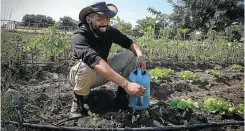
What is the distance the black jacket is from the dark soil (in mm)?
571

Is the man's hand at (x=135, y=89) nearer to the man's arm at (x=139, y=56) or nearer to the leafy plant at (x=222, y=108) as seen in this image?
the man's arm at (x=139, y=56)

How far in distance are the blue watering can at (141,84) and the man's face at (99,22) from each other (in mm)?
549

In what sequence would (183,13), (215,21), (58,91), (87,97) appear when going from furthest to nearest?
1. (183,13)
2. (215,21)
3. (58,91)
4. (87,97)

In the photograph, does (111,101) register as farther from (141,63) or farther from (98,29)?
(98,29)

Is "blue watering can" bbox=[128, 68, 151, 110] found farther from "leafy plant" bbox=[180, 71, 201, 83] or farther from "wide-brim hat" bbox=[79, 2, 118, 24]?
"leafy plant" bbox=[180, 71, 201, 83]

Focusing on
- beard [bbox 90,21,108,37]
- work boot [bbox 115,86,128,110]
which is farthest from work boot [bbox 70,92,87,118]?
beard [bbox 90,21,108,37]

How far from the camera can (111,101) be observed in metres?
3.60

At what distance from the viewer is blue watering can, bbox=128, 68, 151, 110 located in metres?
3.14

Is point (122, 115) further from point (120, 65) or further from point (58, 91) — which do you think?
point (58, 91)

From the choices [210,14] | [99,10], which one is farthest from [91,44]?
[210,14]

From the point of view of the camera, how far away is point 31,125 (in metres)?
2.68

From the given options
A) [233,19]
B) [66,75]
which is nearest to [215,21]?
[233,19]

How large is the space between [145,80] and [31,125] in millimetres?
1165

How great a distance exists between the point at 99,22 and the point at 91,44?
0.76 ft
